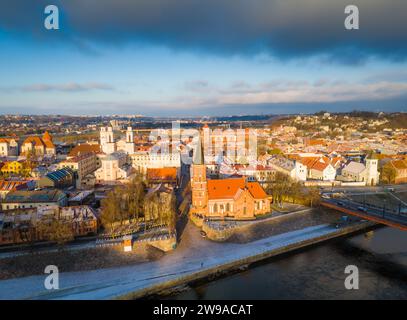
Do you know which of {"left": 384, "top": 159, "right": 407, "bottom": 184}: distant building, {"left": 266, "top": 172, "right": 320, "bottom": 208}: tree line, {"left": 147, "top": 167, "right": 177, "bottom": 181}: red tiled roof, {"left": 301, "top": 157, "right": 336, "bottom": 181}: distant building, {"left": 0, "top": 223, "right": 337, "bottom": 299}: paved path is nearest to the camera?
{"left": 0, "top": 223, "right": 337, "bottom": 299}: paved path

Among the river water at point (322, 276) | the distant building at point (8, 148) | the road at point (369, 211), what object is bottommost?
the river water at point (322, 276)

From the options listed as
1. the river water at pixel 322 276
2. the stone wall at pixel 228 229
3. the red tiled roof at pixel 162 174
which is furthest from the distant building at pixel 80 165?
the river water at pixel 322 276

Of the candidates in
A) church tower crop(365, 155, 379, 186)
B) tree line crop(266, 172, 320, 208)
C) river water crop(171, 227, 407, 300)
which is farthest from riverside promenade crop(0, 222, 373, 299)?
church tower crop(365, 155, 379, 186)

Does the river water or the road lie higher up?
the road

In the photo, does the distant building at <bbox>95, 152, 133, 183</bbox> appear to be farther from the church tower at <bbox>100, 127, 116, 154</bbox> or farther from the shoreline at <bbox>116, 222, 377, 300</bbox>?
the shoreline at <bbox>116, 222, 377, 300</bbox>

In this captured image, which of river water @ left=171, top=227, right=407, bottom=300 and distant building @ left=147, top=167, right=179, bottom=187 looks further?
distant building @ left=147, top=167, right=179, bottom=187

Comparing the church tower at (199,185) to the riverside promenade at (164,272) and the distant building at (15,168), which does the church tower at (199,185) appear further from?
the distant building at (15,168)

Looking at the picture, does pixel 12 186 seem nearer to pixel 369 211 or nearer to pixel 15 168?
pixel 15 168
